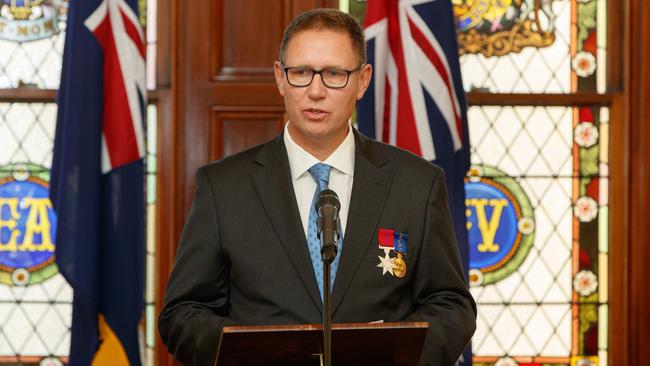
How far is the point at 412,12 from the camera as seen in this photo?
3406 millimetres

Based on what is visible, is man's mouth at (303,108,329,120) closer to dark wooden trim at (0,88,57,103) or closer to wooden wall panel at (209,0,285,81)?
wooden wall panel at (209,0,285,81)

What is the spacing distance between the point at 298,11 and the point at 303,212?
5.94ft

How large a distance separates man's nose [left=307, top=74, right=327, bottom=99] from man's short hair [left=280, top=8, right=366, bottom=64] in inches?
3.9

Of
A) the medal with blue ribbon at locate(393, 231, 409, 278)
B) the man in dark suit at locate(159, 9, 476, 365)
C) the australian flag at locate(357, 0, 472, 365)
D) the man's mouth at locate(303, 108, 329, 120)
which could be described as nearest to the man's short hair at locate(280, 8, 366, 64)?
the man in dark suit at locate(159, 9, 476, 365)

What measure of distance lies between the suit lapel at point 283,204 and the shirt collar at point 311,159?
0.7 inches

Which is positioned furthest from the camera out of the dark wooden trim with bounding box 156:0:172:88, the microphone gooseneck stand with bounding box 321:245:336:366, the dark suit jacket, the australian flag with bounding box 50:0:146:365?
the dark wooden trim with bounding box 156:0:172:88

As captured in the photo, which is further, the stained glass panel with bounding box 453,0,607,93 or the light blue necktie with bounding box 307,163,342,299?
the stained glass panel with bounding box 453,0,607,93

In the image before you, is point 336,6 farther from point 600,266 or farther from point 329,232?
point 329,232

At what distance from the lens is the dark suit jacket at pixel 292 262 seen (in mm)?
1998

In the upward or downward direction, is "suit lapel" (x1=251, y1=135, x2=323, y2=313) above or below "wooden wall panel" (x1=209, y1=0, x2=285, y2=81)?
below

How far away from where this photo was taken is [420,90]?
3.36 metres

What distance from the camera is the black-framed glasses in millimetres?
2041

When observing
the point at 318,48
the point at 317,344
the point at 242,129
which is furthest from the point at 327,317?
the point at 242,129

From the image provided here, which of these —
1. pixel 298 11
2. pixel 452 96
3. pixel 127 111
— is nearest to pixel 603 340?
pixel 452 96
